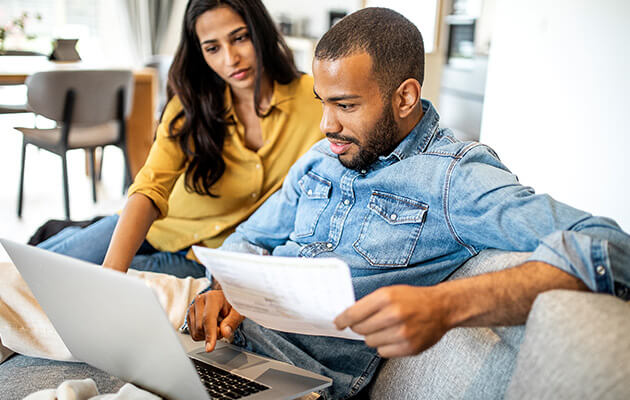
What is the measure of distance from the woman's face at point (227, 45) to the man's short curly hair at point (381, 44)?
22.5 inches

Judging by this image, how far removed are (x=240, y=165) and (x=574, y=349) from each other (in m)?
1.24

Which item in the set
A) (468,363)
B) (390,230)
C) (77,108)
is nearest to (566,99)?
(390,230)

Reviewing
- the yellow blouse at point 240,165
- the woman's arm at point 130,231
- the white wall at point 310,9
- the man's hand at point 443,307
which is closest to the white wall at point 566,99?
the yellow blouse at point 240,165

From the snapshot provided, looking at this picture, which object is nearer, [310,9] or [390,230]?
[390,230]

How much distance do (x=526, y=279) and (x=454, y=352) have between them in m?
0.25

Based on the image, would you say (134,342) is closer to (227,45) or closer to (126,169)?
(227,45)

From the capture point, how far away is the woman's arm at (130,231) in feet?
4.90

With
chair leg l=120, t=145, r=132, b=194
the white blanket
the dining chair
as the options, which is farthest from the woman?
chair leg l=120, t=145, r=132, b=194

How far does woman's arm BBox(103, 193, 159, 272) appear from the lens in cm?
149

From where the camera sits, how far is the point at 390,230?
1123 millimetres

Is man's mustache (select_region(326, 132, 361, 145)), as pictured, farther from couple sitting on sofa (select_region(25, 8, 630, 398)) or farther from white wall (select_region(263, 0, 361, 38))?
white wall (select_region(263, 0, 361, 38))

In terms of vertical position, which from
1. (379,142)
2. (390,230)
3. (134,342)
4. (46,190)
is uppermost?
(379,142)

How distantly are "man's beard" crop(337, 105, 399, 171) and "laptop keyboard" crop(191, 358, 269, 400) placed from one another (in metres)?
0.47

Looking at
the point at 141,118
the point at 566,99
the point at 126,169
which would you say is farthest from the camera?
the point at 141,118
